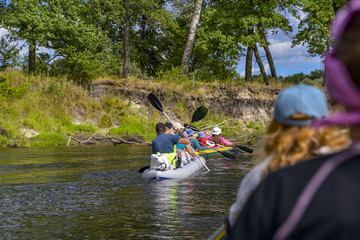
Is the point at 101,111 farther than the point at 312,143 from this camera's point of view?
Yes

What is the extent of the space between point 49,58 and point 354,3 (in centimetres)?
3276

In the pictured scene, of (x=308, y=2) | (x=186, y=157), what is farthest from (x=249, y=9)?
(x=186, y=157)

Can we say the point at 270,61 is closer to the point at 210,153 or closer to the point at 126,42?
the point at 126,42

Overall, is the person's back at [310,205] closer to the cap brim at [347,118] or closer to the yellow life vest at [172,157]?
the cap brim at [347,118]

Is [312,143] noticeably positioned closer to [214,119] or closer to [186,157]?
[186,157]

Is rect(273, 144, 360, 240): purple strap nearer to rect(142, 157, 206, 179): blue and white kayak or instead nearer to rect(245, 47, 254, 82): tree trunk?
rect(142, 157, 206, 179): blue and white kayak

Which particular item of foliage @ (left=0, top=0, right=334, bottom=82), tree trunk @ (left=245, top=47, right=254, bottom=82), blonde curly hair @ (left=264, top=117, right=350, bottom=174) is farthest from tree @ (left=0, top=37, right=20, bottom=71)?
blonde curly hair @ (left=264, top=117, right=350, bottom=174)

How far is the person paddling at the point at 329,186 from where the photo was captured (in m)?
1.11

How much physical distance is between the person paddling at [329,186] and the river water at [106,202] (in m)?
2.40

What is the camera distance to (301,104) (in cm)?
177

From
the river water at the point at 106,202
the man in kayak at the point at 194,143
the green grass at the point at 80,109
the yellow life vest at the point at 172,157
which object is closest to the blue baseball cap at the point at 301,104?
the river water at the point at 106,202

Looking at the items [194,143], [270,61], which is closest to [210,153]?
[194,143]

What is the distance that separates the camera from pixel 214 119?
29.0 m

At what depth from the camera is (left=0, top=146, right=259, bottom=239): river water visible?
21.9 feet
